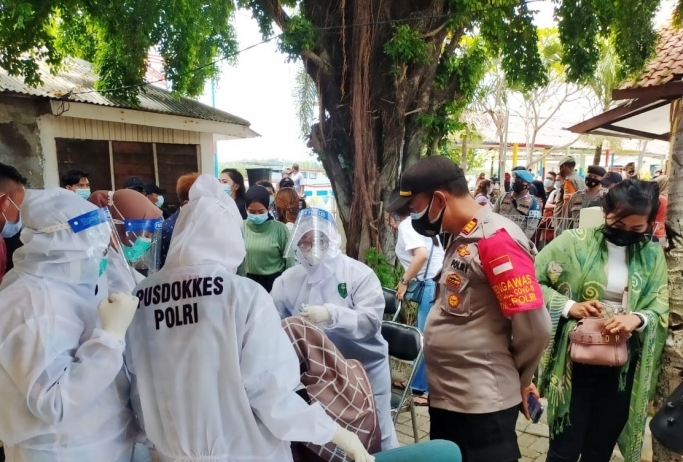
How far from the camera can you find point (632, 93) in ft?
17.9

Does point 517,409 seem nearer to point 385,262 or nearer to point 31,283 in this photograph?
point 31,283

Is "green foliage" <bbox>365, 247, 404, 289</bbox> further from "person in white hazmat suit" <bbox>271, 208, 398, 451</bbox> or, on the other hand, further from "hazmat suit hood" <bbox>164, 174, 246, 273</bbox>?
"hazmat suit hood" <bbox>164, 174, 246, 273</bbox>

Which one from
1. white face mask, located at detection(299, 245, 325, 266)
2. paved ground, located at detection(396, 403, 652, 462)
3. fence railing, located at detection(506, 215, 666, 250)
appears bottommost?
paved ground, located at detection(396, 403, 652, 462)

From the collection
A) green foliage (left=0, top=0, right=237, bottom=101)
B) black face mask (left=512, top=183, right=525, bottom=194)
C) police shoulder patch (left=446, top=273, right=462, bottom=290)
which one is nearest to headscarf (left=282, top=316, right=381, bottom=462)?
police shoulder patch (left=446, top=273, right=462, bottom=290)

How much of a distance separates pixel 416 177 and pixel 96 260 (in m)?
1.18

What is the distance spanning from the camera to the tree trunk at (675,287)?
2016 mm

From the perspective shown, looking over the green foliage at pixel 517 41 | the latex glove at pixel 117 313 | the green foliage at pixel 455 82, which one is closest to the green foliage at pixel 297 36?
the green foliage at pixel 455 82

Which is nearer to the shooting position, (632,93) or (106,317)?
(106,317)

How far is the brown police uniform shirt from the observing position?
1.64 meters

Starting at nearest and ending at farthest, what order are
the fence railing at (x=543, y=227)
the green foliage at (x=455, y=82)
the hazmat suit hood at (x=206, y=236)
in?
the hazmat suit hood at (x=206, y=236)
the green foliage at (x=455, y=82)
the fence railing at (x=543, y=227)

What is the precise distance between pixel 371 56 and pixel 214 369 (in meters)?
5.00

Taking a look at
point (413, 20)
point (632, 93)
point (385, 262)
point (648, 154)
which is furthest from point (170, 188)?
point (648, 154)

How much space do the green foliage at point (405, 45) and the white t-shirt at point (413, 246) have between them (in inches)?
95.5

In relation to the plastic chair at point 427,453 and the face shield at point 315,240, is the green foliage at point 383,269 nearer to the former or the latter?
the face shield at point 315,240
